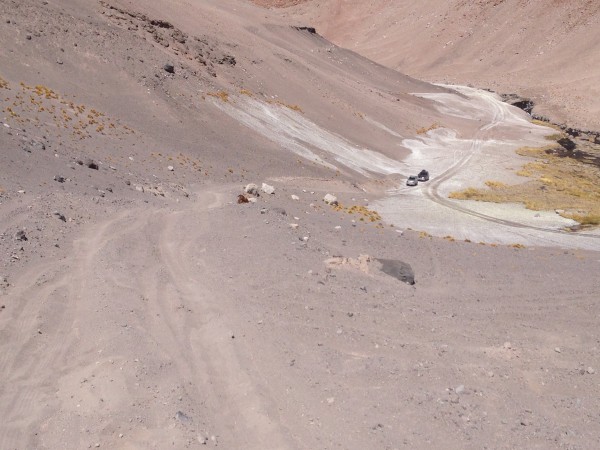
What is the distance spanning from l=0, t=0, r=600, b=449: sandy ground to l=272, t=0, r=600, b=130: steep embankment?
58.8 meters

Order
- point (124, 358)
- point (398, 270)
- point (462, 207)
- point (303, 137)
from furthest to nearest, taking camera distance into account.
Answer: point (303, 137), point (462, 207), point (398, 270), point (124, 358)

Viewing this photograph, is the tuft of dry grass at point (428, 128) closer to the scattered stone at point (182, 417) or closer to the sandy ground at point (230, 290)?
the sandy ground at point (230, 290)

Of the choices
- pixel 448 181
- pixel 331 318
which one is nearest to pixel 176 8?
pixel 448 181

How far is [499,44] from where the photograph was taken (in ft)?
365

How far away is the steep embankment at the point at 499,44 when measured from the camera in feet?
286

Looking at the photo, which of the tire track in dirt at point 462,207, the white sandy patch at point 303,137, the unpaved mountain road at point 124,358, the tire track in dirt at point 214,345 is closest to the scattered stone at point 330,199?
the white sandy patch at point 303,137

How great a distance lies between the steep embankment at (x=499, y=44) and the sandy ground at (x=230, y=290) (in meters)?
58.8

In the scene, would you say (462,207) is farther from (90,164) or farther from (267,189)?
(90,164)

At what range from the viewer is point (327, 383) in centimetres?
1369

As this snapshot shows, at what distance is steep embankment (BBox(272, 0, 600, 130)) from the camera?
87075 mm

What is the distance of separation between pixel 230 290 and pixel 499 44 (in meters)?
111

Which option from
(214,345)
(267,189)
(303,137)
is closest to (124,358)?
(214,345)

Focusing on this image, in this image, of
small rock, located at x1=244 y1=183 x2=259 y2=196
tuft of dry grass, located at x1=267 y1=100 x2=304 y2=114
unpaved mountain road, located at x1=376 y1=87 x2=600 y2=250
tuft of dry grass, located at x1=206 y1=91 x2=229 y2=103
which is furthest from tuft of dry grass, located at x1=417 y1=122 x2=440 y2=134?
small rock, located at x1=244 y1=183 x2=259 y2=196

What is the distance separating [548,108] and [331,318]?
77714mm
